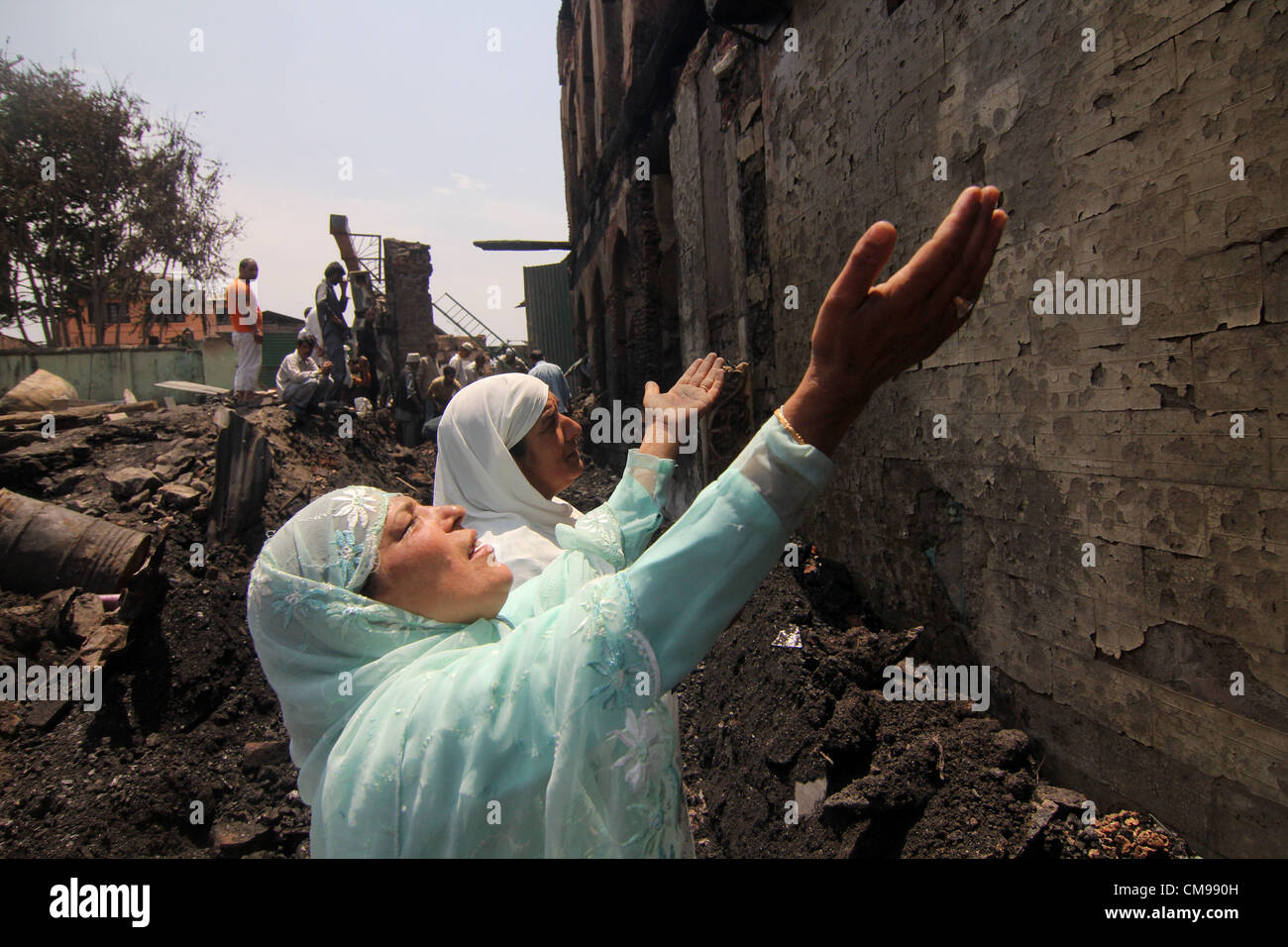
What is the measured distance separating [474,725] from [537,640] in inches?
6.2

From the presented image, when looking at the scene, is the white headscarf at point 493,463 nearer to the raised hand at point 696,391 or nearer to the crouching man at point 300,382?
the raised hand at point 696,391

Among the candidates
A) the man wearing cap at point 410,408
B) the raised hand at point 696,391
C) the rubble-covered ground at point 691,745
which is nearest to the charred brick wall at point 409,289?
the man wearing cap at point 410,408

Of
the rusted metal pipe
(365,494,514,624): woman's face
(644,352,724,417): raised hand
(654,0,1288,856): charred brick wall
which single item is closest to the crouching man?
the rusted metal pipe

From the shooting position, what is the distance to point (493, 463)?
7.63 ft

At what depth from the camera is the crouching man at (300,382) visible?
920cm

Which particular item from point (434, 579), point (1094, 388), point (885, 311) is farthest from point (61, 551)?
point (1094, 388)

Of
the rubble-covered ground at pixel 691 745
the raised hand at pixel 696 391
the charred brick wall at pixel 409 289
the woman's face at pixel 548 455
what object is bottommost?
the rubble-covered ground at pixel 691 745

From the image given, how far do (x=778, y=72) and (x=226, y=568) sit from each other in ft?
18.5

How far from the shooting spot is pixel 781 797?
3.17 meters

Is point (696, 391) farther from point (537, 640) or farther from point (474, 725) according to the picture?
point (474, 725)

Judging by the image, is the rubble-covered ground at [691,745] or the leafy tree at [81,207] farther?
the leafy tree at [81,207]

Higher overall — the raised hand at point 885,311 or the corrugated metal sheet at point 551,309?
the corrugated metal sheet at point 551,309

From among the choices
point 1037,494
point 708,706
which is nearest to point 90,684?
point 708,706

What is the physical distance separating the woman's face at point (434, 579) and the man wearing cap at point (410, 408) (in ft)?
38.8
